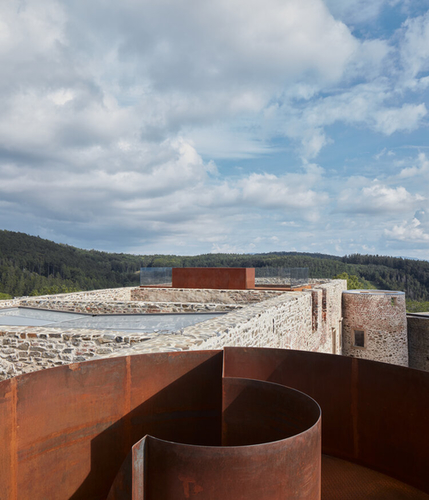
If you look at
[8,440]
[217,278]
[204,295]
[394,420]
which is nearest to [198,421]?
[8,440]

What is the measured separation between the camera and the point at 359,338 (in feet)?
55.4

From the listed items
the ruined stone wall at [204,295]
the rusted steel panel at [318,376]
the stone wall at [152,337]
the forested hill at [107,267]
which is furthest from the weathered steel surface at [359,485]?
the forested hill at [107,267]

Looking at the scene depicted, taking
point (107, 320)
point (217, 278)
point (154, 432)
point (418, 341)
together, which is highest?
point (217, 278)

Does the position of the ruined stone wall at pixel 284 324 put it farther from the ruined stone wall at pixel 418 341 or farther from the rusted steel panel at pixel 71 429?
the ruined stone wall at pixel 418 341

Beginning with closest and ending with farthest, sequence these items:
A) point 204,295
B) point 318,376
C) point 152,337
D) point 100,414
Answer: point 100,414, point 318,376, point 152,337, point 204,295

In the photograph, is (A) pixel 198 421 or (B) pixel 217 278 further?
(B) pixel 217 278

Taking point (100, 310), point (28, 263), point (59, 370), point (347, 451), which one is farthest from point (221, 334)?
point (28, 263)

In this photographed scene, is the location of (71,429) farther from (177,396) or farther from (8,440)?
(177,396)

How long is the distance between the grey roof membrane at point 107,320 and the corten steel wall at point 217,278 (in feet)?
24.6

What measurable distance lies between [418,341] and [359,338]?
106 inches

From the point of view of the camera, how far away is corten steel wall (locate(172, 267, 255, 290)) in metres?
16.9

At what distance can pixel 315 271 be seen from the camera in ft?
200

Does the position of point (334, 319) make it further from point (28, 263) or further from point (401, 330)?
point (28, 263)

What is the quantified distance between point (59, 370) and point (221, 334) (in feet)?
9.33
